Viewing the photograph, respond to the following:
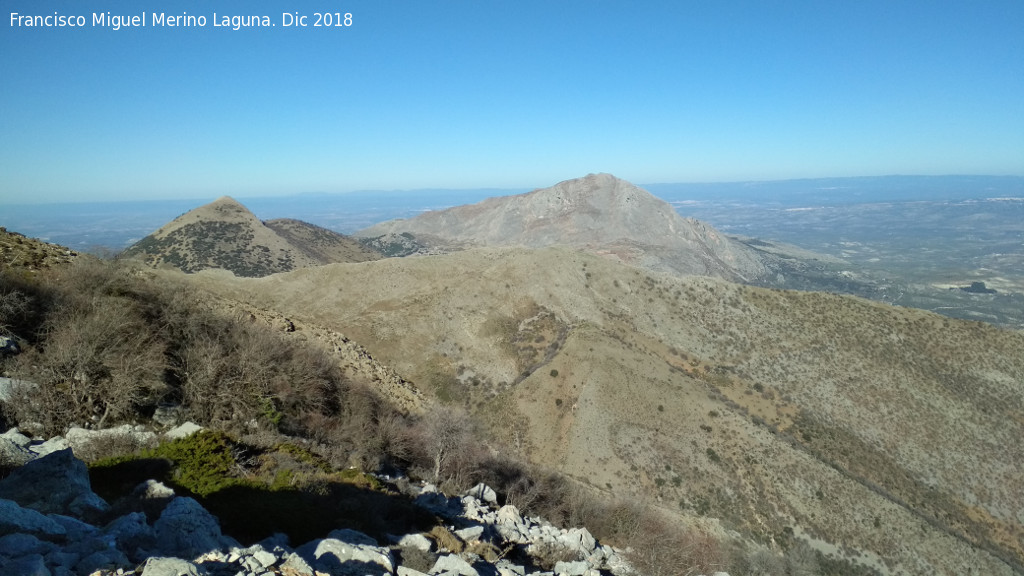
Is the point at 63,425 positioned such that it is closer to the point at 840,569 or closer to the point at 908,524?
the point at 840,569

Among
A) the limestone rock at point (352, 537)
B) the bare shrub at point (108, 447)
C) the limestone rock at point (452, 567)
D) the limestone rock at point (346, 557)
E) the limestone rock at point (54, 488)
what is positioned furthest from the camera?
the bare shrub at point (108, 447)

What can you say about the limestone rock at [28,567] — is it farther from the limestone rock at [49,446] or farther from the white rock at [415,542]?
the white rock at [415,542]

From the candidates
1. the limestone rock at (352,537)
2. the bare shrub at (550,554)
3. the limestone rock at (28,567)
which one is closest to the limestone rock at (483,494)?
the bare shrub at (550,554)

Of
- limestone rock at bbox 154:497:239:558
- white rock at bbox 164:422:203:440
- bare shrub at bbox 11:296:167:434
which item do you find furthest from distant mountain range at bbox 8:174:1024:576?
limestone rock at bbox 154:497:239:558

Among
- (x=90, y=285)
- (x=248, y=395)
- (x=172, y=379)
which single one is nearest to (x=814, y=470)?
(x=248, y=395)

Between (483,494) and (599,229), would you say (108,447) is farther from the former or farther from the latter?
(599,229)

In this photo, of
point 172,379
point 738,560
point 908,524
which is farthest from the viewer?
point 908,524

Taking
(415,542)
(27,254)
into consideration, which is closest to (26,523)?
(415,542)
